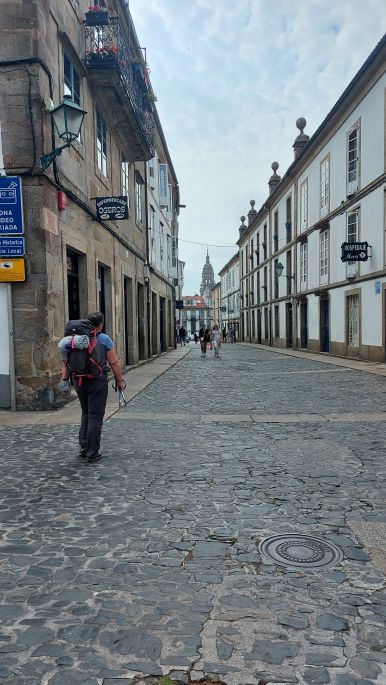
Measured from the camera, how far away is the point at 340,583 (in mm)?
2727

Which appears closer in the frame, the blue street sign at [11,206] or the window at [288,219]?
the blue street sign at [11,206]

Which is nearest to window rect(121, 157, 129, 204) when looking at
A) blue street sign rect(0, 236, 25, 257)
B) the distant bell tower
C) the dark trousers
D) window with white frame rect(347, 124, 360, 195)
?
blue street sign rect(0, 236, 25, 257)

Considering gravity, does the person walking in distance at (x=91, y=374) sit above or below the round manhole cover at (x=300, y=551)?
above

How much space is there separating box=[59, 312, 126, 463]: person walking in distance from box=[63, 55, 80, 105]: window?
246 inches

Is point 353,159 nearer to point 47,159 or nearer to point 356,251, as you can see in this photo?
point 356,251

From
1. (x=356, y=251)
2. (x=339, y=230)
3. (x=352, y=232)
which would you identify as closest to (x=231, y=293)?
(x=339, y=230)

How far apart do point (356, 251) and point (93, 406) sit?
14.8 m

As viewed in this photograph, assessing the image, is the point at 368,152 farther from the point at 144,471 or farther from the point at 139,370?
the point at 144,471

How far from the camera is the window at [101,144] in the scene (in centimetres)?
1183

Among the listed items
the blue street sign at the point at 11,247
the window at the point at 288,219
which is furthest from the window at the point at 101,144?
the window at the point at 288,219

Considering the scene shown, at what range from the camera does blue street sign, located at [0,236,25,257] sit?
772cm

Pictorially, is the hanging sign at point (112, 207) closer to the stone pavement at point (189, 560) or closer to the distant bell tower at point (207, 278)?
the stone pavement at point (189, 560)

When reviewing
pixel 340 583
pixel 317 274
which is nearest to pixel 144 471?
pixel 340 583

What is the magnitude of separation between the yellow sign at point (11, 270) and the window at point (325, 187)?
1839cm
